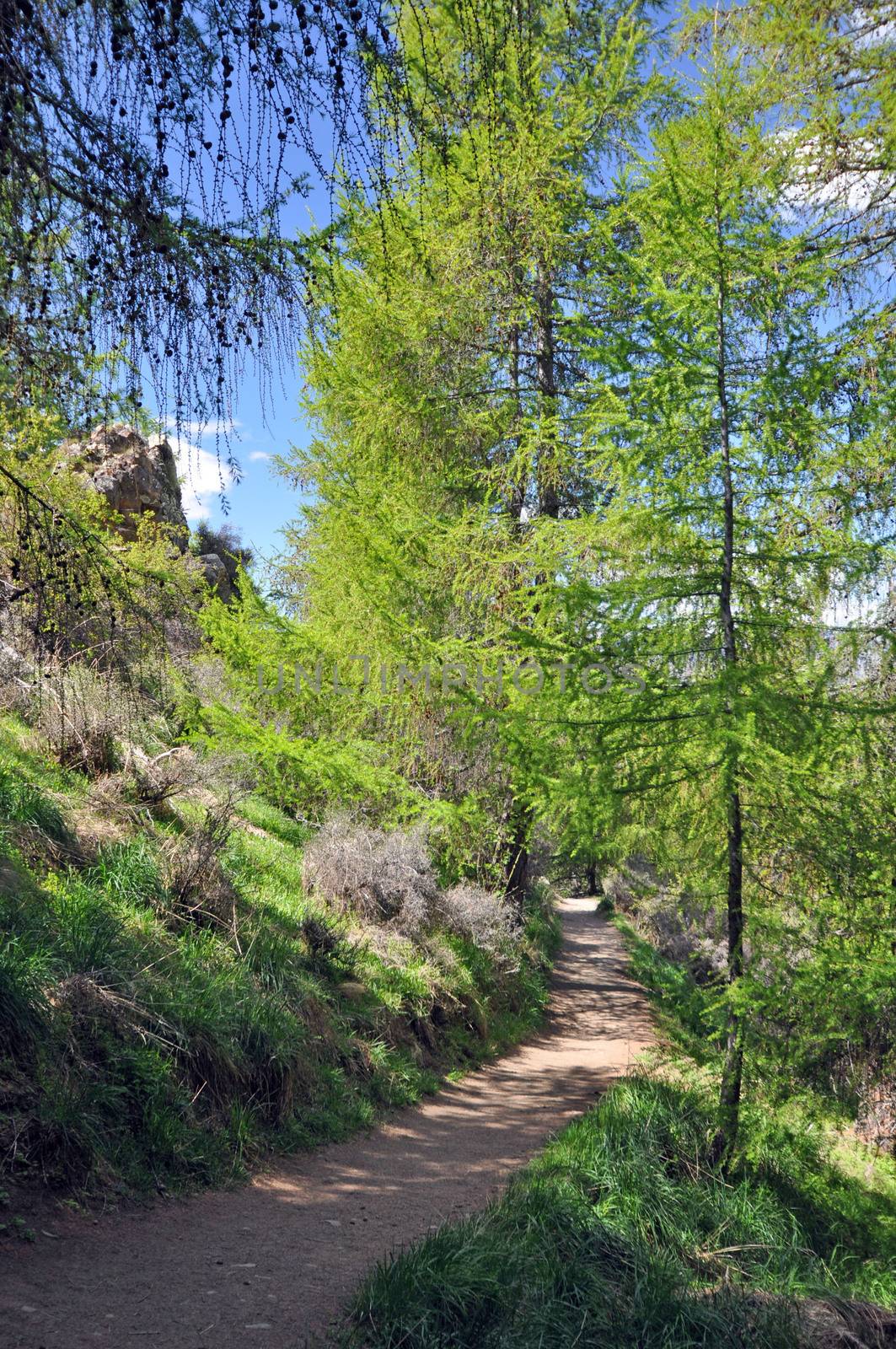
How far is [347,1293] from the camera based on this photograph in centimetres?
408

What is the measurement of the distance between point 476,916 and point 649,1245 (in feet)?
20.2

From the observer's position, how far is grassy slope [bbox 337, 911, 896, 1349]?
3.84 m

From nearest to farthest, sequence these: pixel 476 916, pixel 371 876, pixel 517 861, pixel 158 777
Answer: pixel 158 777
pixel 371 876
pixel 476 916
pixel 517 861

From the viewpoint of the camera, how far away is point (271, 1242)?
4.62 metres

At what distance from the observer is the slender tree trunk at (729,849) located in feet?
20.1

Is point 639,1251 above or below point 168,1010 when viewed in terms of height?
below

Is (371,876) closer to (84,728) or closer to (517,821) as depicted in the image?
(517,821)

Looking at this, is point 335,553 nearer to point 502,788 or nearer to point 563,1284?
point 502,788

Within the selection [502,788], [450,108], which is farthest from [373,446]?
[450,108]

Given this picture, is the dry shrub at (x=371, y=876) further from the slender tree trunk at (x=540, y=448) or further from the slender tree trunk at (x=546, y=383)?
the slender tree trunk at (x=546, y=383)

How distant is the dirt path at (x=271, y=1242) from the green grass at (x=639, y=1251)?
1.40ft

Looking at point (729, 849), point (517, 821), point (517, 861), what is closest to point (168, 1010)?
point (729, 849)

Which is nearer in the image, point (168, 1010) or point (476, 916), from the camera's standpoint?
point (168, 1010)

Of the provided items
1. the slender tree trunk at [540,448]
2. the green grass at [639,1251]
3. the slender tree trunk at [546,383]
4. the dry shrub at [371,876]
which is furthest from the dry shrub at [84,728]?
the slender tree trunk at [546,383]
